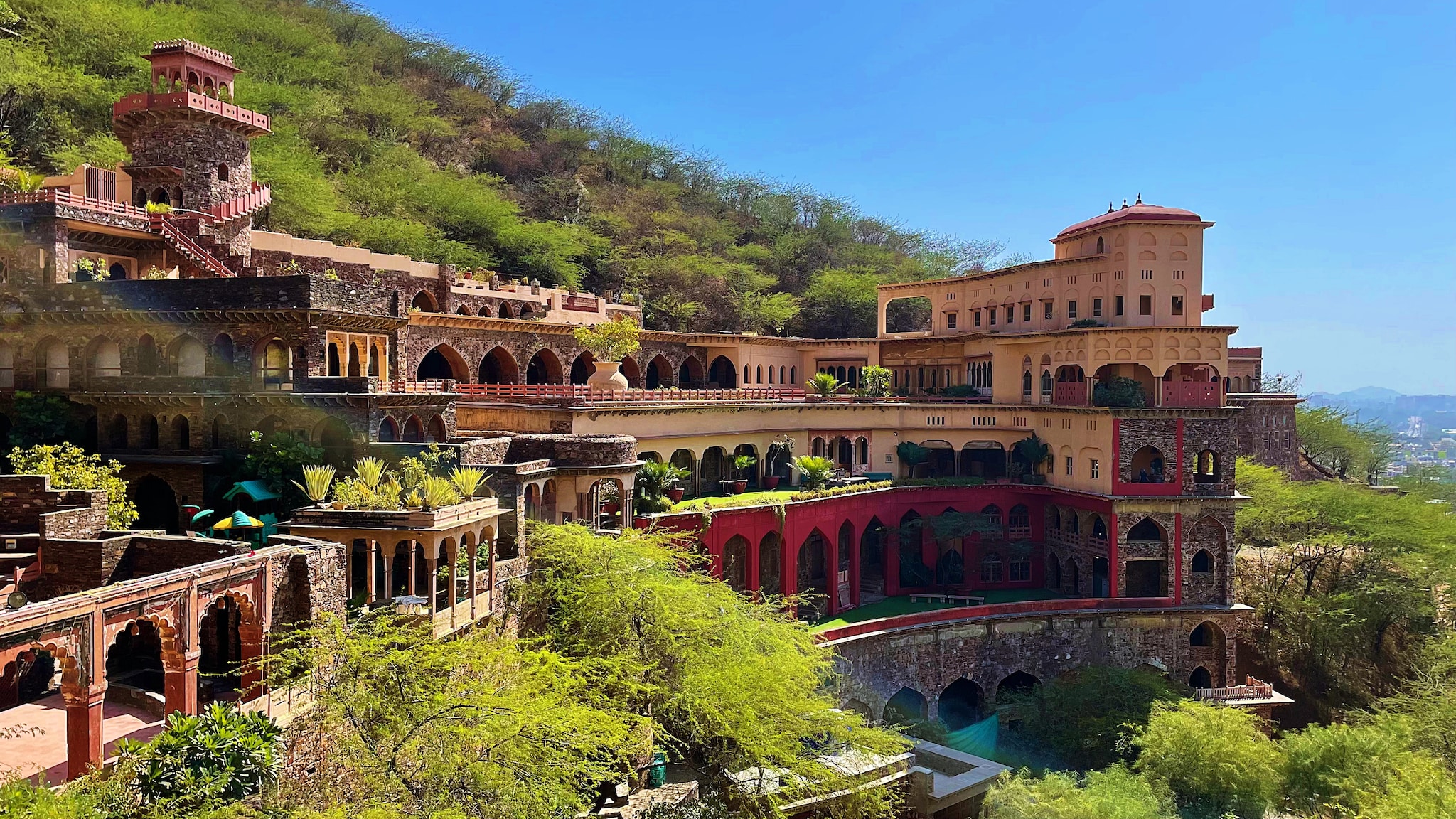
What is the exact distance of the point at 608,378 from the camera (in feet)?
112

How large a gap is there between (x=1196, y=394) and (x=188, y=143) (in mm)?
39267

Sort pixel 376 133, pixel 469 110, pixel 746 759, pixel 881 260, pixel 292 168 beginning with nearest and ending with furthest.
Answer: pixel 746 759, pixel 292 168, pixel 376 133, pixel 881 260, pixel 469 110

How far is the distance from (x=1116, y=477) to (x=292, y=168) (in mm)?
42015

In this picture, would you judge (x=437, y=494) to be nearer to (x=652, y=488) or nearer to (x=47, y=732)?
(x=47, y=732)

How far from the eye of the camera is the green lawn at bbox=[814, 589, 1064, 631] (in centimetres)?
3472

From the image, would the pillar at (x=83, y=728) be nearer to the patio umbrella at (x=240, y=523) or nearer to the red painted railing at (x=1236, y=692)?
the patio umbrella at (x=240, y=523)

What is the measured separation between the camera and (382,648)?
51.7 feet

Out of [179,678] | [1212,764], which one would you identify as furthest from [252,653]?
[1212,764]

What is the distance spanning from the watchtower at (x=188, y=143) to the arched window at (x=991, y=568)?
31106mm

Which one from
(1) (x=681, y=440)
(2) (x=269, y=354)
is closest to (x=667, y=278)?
(1) (x=681, y=440)

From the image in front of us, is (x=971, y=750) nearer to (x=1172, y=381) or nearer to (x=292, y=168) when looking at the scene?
(x=1172, y=381)

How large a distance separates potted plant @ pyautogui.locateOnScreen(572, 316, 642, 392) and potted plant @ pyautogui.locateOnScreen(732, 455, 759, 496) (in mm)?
6318

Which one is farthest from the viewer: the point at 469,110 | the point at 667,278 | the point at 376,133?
the point at 469,110

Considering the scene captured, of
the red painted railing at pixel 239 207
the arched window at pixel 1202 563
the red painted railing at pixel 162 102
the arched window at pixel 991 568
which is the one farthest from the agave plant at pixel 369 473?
the arched window at pixel 1202 563
